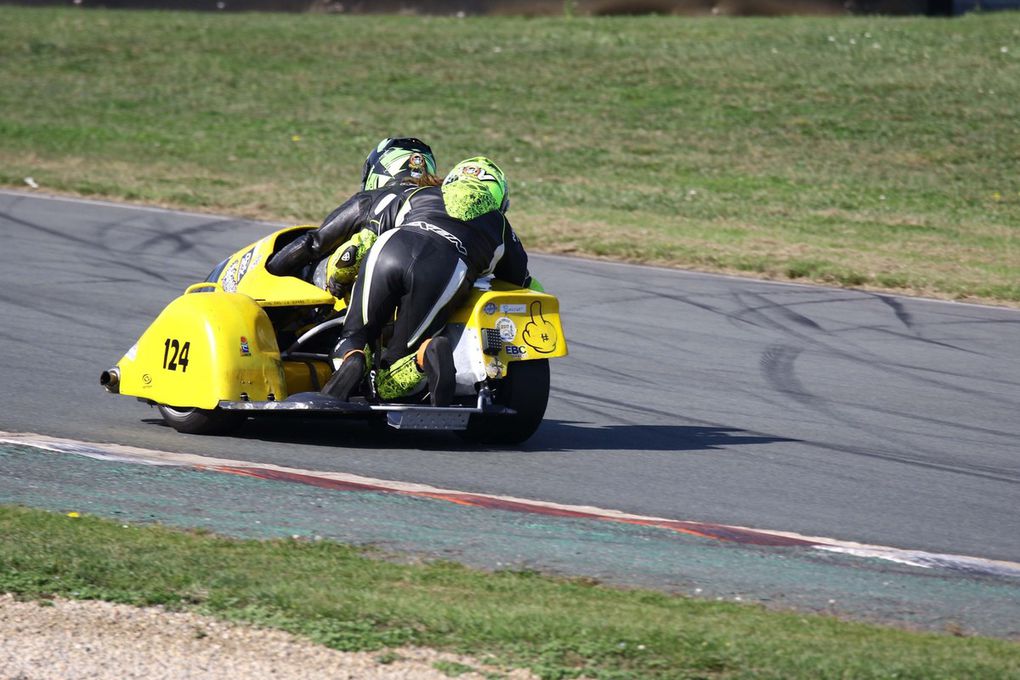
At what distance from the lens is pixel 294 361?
801 cm

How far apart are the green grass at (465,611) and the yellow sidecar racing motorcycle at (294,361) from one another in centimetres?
169

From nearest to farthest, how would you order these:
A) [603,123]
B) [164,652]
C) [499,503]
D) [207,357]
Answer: [164,652] < [499,503] < [207,357] < [603,123]

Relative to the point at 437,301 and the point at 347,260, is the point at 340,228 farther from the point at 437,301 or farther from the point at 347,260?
the point at 437,301

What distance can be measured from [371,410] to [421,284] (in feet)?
2.24

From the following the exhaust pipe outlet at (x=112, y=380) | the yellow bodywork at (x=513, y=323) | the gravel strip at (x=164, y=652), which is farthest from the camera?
the exhaust pipe outlet at (x=112, y=380)

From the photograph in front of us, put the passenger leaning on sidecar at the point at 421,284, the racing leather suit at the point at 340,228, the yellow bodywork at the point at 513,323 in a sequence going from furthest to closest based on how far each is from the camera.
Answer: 1. the racing leather suit at the point at 340,228
2. the yellow bodywork at the point at 513,323
3. the passenger leaning on sidecar at the point at 421,284

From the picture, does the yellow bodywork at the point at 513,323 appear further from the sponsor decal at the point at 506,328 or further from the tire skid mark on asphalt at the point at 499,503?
the tire skid mark on asphalt at the point at 499,503

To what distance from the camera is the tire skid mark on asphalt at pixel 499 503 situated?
625 cm

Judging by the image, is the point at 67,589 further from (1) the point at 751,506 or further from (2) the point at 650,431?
(2) the point at 650,431

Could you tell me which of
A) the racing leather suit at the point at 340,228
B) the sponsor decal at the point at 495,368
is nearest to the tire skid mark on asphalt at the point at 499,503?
the sponsor decal at the point at 495,368

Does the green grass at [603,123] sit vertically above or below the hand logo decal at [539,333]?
above

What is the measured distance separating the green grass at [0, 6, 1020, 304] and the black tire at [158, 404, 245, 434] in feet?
25.3

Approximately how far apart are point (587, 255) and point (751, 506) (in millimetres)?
8182

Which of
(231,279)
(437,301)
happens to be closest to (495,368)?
(437,301)
